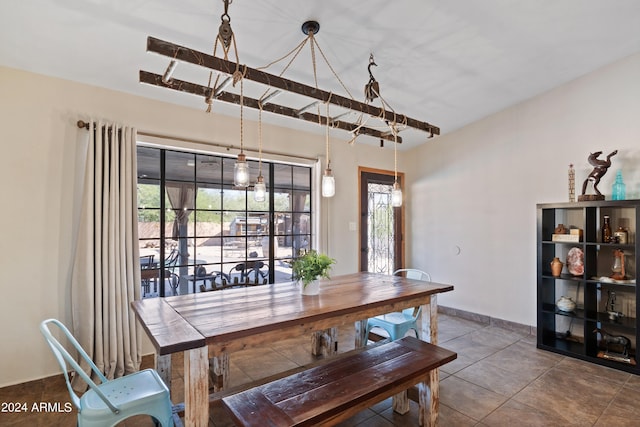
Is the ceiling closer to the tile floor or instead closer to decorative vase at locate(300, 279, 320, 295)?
decorative vase at locate(300, 279, 320, 295)

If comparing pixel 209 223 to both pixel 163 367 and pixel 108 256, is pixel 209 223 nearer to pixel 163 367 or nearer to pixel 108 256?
pixel 108 256

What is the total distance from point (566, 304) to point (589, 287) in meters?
0.28

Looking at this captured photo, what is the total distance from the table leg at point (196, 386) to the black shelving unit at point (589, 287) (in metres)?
3.59

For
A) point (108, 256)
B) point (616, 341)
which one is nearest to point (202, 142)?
point (108, 256)

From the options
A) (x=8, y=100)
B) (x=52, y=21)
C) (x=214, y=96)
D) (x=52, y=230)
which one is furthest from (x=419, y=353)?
(x=8, y=100)

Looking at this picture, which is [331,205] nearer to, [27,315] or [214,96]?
[214,96]

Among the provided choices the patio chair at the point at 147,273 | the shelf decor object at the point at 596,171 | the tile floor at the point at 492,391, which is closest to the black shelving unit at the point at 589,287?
the shelf decor object at the point at 596,171

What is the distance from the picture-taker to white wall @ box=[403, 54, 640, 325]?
11.1 feet

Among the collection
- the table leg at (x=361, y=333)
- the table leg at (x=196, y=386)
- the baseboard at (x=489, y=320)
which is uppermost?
the table leg at (x=196, y=386)

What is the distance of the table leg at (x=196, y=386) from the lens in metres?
1.54

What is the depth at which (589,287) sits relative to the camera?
11.1ft

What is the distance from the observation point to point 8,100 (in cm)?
258

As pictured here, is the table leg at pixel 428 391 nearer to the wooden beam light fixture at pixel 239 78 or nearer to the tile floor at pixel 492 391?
the tile floor at pixel 492 391

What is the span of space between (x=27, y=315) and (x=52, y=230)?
2.32ft
